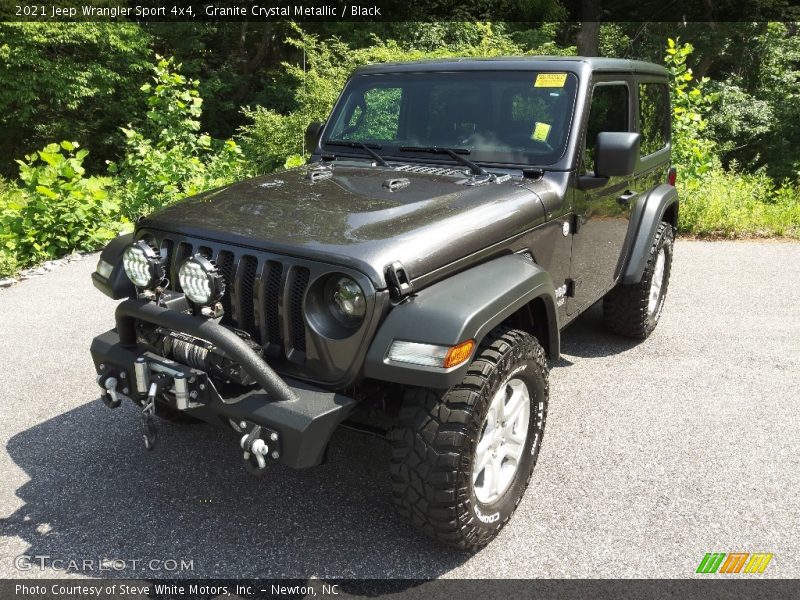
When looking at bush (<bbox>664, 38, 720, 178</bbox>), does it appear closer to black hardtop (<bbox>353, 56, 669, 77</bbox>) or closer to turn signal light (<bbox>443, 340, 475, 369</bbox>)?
black hardtop (<bbox>353, 56, 669, 77</bbox>)

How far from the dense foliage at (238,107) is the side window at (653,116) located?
12.5 ft

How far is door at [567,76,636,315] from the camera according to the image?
378 cm

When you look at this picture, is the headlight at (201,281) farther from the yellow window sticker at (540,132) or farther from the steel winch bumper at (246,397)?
the yellow window sticker at (540,132)

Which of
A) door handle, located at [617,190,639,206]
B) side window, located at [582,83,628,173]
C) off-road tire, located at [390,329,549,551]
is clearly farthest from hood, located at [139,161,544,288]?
door handle, located at [617,190,639,206]

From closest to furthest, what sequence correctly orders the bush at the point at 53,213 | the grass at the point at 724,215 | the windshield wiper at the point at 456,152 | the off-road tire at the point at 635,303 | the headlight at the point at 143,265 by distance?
the headlight at the point at 143,265
the windshield wiper at the point at 456,152
the off-road tire at the point at 635,303
the bush at the point at 53,213
the grass at the point at 724,215

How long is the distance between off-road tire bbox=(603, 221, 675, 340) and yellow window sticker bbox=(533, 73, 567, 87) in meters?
1.43

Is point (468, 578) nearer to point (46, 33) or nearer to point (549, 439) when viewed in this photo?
point (549, 439)

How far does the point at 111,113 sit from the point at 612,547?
1638 cm

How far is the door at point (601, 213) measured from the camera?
12.4 feet

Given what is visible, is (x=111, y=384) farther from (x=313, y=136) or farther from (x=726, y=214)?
(x=726, y=214)

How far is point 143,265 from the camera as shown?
2848 millimetres

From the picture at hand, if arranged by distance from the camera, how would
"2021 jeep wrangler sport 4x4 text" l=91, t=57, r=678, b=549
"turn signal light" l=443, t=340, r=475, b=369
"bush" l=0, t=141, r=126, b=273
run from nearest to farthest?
1. "turn signal light" l=443, t=340, r=475, b=369
2. "2021 jeep wrangler sport 4x4 text" l=91, t=57, r=678, b=549
3. "bush" l=0, t=141, r=126, b=273

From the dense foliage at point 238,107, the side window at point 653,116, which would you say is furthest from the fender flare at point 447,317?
the dense foliage at point 238,107

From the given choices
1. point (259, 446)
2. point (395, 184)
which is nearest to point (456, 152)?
point (395, 184)
